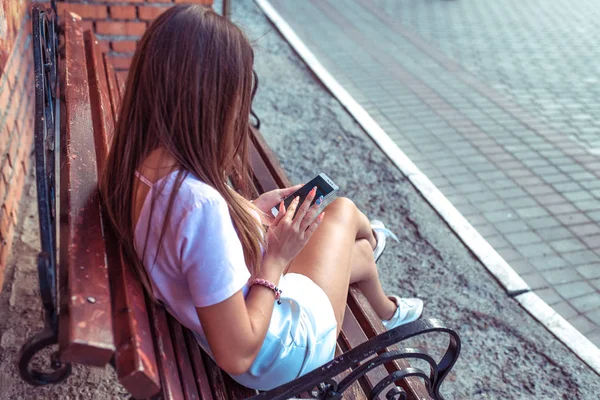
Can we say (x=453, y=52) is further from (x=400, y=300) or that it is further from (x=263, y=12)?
(x=400, y=300)

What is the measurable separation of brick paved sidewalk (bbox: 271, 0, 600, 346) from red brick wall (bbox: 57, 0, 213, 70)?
87.1 inches

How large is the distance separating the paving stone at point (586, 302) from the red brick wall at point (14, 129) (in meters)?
2.95

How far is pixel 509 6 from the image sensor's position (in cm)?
962

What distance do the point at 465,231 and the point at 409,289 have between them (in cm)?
72

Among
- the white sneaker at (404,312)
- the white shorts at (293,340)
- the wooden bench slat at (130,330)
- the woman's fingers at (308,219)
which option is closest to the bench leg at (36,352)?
the wooden bench slat at (130,330)

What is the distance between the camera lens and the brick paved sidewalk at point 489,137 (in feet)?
11.9

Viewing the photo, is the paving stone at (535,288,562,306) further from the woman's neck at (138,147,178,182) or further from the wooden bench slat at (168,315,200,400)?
the woman's neck at (138,147,178,182)

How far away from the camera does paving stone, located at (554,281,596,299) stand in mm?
3316

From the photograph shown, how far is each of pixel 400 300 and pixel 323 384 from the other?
1.14 metres

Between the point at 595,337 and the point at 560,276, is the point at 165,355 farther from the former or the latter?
the point at 560,276

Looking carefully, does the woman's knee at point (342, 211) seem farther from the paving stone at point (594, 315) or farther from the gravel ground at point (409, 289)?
the paving stone at point (594, 315)

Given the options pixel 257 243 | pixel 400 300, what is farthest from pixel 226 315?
pixel 400 300

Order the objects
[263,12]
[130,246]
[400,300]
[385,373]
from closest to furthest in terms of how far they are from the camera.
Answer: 1. [130,246]
2. [385,373]
3. [400,300]
4. [263,12]

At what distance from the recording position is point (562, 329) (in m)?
3.02
